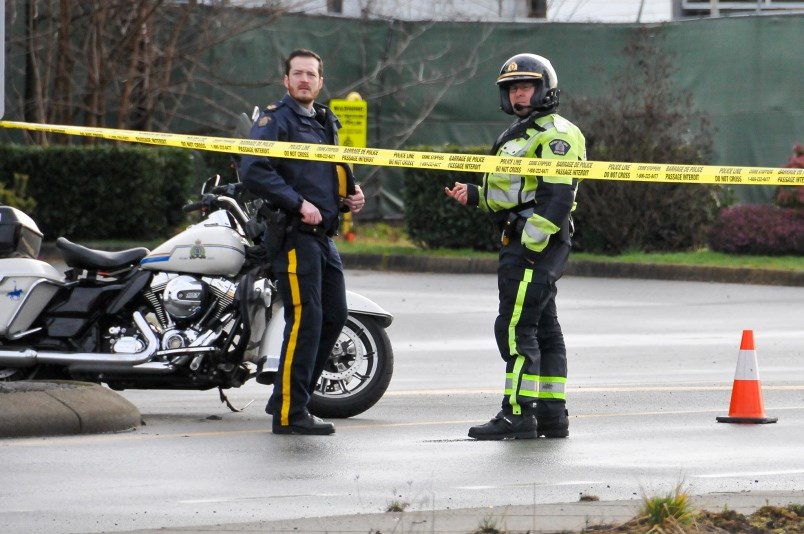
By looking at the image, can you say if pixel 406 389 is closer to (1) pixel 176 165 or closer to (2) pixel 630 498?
(2) pixel 630 498

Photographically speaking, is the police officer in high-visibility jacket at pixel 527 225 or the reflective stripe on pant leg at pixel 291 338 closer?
the police officer in high-visibility jacket at pixel 527 225

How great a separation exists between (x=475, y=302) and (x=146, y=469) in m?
9.63

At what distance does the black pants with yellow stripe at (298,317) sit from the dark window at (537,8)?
72.4 ft

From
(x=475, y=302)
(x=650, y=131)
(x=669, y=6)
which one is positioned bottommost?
(x=475, y=302)

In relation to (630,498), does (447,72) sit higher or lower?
higher

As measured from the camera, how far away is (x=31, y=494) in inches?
270

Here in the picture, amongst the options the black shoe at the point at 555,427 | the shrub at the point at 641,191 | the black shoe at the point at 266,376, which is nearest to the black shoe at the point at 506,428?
the black shoe at the point at 555,427

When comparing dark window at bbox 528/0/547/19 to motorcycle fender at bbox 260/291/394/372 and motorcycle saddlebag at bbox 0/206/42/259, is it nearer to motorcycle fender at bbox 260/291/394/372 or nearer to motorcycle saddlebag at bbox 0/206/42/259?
motorcycle saddlebag at bbox 0/206/42/259

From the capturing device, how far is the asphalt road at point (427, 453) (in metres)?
6.70

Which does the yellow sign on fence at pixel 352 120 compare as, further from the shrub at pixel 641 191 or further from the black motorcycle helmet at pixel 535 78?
the black motorcycle helmet at pixel 535 78

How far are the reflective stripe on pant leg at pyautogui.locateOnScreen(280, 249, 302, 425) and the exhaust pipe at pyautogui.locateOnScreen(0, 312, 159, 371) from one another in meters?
0.85

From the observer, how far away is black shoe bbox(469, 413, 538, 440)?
850 centimetres

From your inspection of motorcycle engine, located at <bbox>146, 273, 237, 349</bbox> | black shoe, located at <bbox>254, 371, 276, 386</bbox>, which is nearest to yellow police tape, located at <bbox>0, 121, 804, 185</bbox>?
motorcycle engine, located at <bbox>146, 273, 237, 349</bbox>

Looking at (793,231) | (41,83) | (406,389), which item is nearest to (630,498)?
(406,389)
